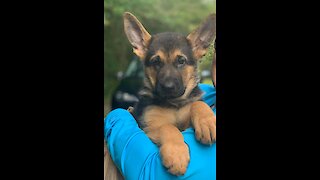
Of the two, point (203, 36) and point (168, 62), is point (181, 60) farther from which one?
point (203, 36)

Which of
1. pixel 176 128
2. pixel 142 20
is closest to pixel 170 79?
pixel 176 128

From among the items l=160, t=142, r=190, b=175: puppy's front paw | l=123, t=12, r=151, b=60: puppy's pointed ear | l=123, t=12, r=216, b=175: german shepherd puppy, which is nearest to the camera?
l=160, t=142, r=190, b=175: puppy's front paw

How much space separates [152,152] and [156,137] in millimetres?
114

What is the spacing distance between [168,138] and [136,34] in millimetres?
817

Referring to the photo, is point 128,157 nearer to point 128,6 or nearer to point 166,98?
point 166,98

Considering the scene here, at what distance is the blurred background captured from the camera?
151 inches

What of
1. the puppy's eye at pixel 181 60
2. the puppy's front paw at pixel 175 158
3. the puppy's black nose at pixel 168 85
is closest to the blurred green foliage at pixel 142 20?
the puppy's eye at pixel 181 60

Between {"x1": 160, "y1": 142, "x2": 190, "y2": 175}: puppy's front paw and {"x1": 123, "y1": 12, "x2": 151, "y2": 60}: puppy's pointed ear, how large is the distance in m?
0.72

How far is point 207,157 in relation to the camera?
3.68 metres

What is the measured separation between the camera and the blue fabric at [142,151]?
3623 millimetres

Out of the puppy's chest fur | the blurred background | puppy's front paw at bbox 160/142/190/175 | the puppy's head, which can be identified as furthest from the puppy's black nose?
puppy's front paw at bbox 160/142/190/175

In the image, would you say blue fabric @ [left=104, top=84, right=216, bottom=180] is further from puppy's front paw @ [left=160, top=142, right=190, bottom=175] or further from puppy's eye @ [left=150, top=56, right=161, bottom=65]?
puppy's eye @ [left=150, top=56, right=161, bottom=65]

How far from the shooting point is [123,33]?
3924mm

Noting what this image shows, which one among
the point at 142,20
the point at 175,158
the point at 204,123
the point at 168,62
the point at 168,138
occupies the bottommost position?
the point at 175,158
